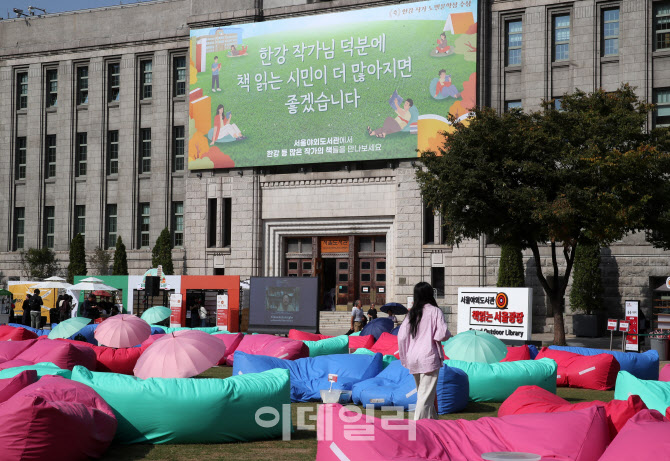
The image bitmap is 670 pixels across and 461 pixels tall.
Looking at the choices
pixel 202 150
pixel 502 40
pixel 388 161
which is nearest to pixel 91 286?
pixel 202 150

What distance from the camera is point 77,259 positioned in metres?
42.7

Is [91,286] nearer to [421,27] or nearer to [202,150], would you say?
[202,150]

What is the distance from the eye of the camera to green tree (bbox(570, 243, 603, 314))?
32.4m

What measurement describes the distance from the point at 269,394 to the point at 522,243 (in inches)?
722

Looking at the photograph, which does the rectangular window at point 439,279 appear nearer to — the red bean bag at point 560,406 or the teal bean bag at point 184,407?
the teal bean bag at point 184,407

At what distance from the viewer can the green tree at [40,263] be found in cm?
4316

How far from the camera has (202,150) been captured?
40.4 meters

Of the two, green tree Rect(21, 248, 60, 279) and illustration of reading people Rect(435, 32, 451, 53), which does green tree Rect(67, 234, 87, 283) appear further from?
illustration of reading people Rect(435, 32, 451, 53)

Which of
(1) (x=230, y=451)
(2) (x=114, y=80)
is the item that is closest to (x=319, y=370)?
(1) (x=230, y=451)

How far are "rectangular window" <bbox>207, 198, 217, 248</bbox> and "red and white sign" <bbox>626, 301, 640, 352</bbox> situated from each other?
71.6 feet

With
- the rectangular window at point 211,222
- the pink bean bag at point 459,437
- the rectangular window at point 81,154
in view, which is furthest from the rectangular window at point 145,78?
the pink bean bag at point 459,437

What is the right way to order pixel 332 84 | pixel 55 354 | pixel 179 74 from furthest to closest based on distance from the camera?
pixel 179 74 → pixel 332 84 → pixel 55 354

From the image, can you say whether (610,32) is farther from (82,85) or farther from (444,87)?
(82,85)

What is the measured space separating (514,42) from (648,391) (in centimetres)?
2888
